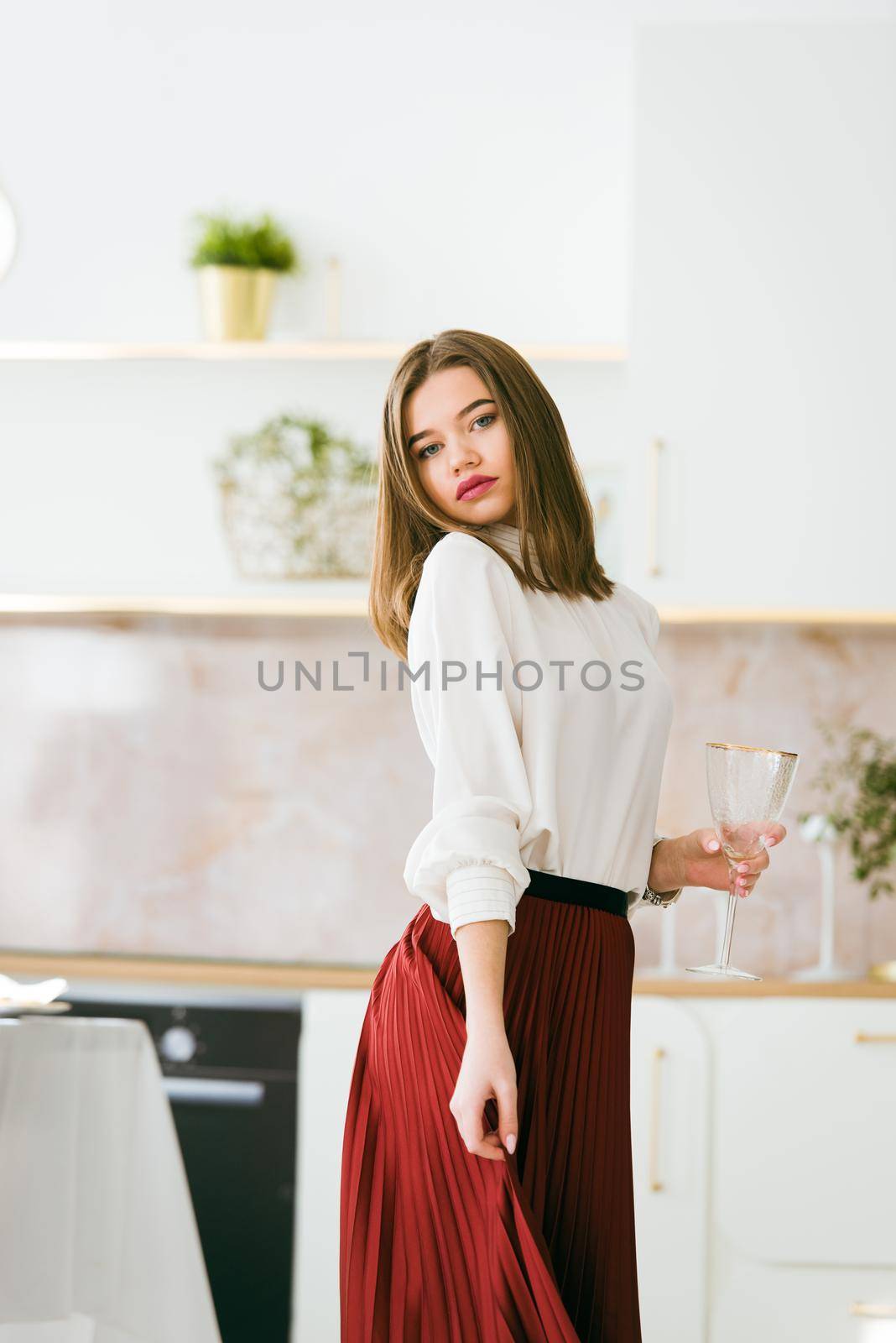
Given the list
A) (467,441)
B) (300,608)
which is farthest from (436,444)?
(300,608)

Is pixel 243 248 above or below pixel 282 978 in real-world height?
above

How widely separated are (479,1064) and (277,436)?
5.72ft

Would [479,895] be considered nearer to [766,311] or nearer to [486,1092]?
[486,1092]

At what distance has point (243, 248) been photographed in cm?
246

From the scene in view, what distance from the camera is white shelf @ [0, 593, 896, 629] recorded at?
2.25 meters

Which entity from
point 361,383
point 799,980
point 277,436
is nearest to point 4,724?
point 277,436

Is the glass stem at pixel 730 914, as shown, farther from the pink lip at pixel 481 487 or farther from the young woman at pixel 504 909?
the pink lip at pixel 481 487

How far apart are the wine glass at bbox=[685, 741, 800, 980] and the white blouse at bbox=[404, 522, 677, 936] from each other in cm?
6

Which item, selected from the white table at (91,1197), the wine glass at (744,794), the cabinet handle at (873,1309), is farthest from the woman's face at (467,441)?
the cabinet handle at (873,1309)

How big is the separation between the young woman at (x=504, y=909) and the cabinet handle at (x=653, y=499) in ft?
3.40

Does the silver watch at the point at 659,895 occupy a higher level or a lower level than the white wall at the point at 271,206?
lower

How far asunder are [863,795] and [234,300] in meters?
1.58

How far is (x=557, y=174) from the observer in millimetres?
2586

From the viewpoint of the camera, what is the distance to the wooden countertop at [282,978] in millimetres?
2141
